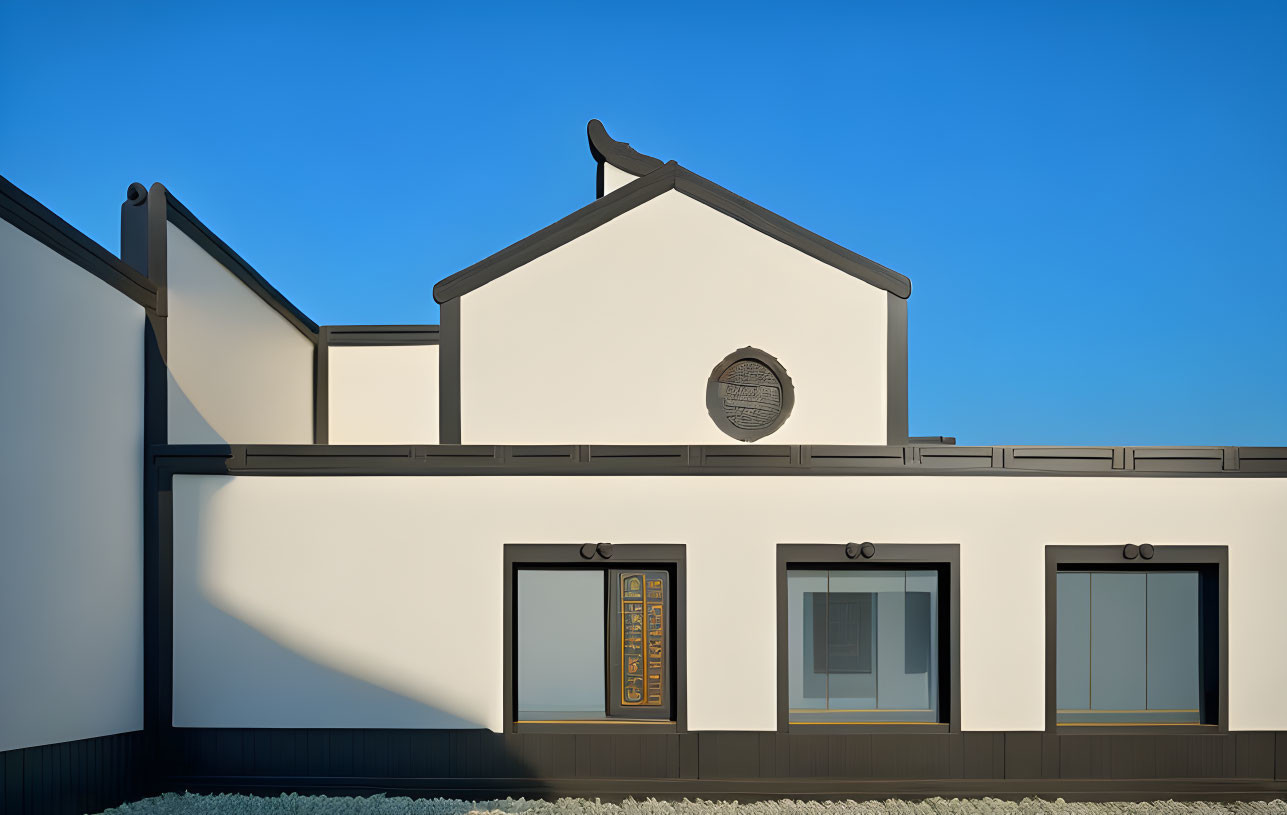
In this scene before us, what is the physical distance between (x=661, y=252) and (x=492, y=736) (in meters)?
6.59

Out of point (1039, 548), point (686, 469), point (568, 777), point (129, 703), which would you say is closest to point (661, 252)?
point (686, 469)

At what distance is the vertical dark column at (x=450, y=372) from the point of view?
30.9 ft

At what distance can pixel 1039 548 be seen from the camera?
28.2 ft

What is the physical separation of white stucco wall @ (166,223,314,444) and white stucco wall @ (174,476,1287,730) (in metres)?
2.04

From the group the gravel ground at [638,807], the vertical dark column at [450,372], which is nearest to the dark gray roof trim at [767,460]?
the vertical dark column at [450,372]

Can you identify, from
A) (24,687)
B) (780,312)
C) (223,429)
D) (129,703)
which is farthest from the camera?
(223,429)

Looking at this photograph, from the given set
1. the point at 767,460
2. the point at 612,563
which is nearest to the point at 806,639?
the point at 767,460

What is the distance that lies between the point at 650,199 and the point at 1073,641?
7946mm

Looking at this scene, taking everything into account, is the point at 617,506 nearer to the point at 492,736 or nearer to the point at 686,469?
the point at 686,469

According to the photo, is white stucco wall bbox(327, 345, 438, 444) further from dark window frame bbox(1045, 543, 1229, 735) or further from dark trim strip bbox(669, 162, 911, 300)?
dark window frame bbox(1045, 543, 1229, 735)

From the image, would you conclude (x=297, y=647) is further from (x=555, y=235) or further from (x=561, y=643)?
(x=555, y=235)

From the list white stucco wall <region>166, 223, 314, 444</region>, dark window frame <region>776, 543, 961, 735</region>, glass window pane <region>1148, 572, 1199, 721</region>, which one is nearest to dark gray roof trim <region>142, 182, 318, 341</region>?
white stucco wall <region>166, 223, 314, 444</region>

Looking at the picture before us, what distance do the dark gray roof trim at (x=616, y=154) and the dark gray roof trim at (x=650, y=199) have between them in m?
2.42

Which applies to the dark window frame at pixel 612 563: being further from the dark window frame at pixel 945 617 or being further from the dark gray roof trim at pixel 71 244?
the dark gray roof trim at pixel 71 244
